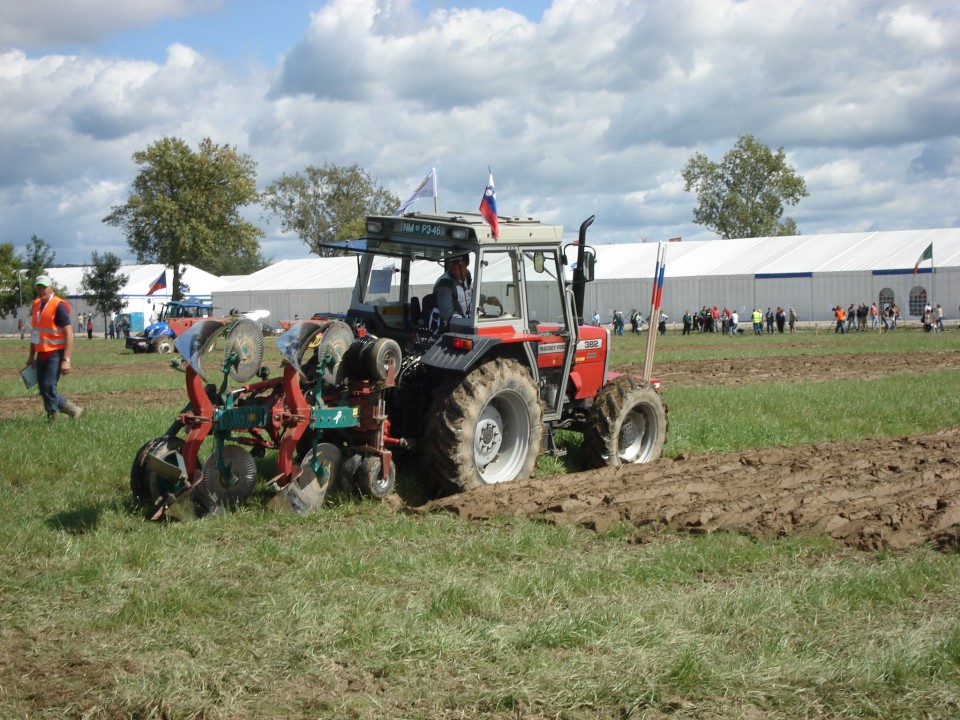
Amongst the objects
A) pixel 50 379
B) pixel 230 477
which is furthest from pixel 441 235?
pixel 50 379

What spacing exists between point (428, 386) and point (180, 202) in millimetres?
47331

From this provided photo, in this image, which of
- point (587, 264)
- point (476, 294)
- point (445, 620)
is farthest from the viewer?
point (587, 264)

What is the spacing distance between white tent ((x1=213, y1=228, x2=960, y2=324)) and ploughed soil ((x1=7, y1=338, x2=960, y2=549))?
126ft

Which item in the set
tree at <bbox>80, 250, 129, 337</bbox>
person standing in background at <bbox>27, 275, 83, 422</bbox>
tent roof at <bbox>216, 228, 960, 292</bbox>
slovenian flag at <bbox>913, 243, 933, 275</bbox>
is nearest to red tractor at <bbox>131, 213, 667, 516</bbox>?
person standing in background at <bbox>27, 275, 83, 422</bbox>

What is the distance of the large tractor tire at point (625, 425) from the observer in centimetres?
980

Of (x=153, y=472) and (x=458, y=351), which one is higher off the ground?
(x=458, y=351)

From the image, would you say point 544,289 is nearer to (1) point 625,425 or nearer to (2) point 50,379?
(1) point 625,425

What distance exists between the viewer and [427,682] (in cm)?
448

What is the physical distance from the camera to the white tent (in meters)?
47.3

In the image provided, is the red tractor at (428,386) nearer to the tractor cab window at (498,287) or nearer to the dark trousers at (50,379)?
the tractor cab window at (498,287)

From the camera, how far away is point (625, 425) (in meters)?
10.3

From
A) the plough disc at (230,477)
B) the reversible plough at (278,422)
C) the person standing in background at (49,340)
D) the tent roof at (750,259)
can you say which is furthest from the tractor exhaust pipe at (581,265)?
the tent roof at (750,259)

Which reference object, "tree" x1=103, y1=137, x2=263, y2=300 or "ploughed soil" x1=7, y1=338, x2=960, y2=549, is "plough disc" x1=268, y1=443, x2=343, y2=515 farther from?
"tree" x1=103, y1=137, x2=263, y2=300

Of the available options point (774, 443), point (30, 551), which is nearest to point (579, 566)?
point (30, 551)
